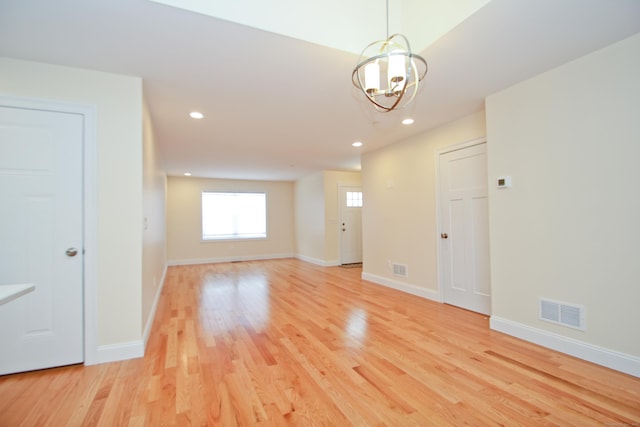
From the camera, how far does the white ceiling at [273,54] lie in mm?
1826

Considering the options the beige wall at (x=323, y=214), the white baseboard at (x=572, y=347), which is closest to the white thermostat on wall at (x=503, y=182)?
the white baseboard at (x=572, y=347)

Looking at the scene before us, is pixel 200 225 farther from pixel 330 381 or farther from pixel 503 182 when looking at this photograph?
pixel 503 182

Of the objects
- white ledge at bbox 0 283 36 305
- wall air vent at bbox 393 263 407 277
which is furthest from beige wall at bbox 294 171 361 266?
white ledge at bbox 0 283 36 305

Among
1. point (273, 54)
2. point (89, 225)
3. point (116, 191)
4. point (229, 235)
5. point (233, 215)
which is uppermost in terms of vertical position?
point (273, 54)

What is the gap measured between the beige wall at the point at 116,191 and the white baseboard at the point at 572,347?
3382 millimetres

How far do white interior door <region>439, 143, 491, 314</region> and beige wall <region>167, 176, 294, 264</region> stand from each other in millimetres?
5688

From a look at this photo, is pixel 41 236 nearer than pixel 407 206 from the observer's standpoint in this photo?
Yes

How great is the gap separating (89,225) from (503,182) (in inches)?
147

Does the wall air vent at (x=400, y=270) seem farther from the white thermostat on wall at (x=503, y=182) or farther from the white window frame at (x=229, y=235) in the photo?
the white window frame at (x=229, y=235)

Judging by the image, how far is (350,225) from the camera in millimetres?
7492

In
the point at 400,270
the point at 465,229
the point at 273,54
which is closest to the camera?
the point at 273,54

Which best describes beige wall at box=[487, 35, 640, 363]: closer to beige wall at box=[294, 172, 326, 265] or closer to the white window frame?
beige wall at box=[294, 172, 326, 265]

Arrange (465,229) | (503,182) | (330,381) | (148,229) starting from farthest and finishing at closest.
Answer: (465,229) < (148,229) < (503,182) < (330,381)

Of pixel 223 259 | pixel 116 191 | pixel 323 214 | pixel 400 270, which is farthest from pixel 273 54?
pixel 223 259
